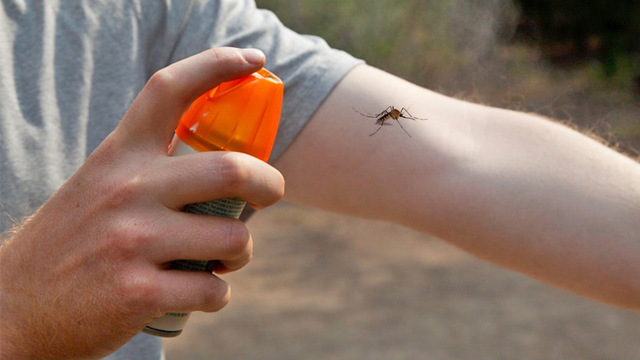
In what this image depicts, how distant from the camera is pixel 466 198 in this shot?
1080 mm

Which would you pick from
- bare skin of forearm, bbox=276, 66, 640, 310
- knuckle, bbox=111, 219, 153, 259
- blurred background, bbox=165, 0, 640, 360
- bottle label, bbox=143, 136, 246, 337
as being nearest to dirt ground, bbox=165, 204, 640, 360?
blurred background, bbox=165, 0, 640, 360

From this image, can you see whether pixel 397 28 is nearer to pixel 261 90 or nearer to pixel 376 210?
pixel 376 210

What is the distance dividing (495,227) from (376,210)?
232 millimetres

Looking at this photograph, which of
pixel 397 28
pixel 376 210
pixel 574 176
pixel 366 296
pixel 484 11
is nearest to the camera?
pixel 574 176

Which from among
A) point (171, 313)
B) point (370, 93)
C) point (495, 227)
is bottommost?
point (171, 313)

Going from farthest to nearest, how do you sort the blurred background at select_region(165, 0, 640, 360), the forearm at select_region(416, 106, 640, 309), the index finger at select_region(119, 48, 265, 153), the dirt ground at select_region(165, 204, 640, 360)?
the dirt ground at select_region(165, 204, 640, 360), the blurred background at select_region(165, 0, 640, 360), the forearm at select_region(416, 106, 640, 309), the index finger at select_region(119, 48, 265, 153)

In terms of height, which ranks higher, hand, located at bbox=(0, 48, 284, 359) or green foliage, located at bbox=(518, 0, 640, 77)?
green foliage, located at bbox=(518, 0, 640, 77)

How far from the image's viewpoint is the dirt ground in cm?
332

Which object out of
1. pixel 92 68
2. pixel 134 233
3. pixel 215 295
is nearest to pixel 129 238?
pixel 134 233

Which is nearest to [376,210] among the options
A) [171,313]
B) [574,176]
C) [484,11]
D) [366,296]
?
[574,176]

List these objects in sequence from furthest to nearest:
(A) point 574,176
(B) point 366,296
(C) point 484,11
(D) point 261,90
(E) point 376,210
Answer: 1. (B) point 366,296
2. (C) point 484,11
3. (E) point 376,210
4. (A) point 574,176
5. (D) point 261,90

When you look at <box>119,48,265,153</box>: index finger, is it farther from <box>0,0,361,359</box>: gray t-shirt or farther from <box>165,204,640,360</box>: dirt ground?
<box>165,204,640,360</box>: dirt ground

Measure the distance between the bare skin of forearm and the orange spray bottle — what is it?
1.50 feet

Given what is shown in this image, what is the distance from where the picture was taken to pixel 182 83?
66 centimetres
